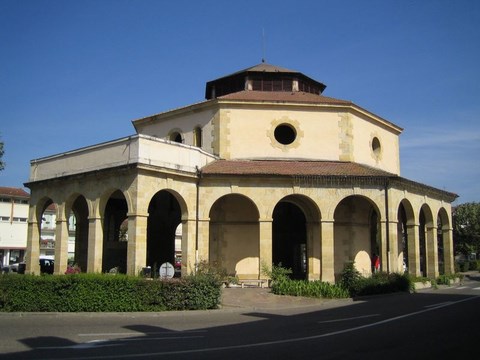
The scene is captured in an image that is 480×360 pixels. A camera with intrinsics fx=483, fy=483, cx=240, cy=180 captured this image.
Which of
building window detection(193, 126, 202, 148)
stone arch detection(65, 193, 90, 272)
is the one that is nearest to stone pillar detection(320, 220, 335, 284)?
building window detection(193, 126, 202, 148)

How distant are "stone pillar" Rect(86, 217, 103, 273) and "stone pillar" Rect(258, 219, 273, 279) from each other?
732 centimetres

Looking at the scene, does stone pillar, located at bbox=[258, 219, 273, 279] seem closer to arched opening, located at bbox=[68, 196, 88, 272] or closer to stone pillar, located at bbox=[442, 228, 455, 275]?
arched opening, located at bbox=[68, 196, 88, 272]

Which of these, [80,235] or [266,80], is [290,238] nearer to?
[266,80]

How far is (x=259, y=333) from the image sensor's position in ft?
38.1

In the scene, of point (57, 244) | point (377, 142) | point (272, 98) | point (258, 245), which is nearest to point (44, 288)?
point (57, 244)

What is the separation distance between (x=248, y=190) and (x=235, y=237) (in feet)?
9.83

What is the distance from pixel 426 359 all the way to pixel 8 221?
57329mm

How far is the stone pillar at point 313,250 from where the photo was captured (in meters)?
25.0

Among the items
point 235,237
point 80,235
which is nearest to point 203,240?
point 235,237

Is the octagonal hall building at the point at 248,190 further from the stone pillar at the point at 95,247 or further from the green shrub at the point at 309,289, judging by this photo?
the green shrub at the point at 309,289

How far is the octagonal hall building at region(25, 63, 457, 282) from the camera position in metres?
21.8

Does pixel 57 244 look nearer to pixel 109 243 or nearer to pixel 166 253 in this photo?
pixel 109 243

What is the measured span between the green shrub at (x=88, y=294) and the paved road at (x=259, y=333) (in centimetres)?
54

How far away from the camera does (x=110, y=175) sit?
21438 mm
